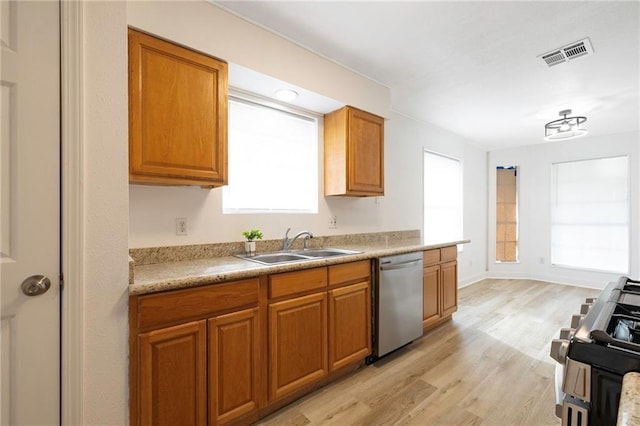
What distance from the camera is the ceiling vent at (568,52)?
2234mm

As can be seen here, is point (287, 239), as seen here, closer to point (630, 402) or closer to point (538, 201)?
point (630, 402)

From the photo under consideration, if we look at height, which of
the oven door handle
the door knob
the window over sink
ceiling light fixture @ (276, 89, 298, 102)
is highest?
ceiling light fixture @ (276, 89, 298, 102)

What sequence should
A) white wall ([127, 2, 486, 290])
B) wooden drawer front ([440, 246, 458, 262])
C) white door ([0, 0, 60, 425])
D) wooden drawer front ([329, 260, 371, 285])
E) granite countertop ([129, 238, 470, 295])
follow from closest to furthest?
white door ([0, 0, 60, 425])
granite countertop ([129, 238, 470, 295])
white wall ([127, 2, 486, 290])
wooden drawer front ([329, 260, 371, 285])
wooden drawer front ([440, 246, 458, 262])

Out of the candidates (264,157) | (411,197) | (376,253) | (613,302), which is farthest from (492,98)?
(613,302)

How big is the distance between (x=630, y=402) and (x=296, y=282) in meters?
1.52

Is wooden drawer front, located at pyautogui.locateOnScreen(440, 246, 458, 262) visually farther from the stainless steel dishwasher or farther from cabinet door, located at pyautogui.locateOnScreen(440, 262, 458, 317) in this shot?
the stainless steel dishwasher

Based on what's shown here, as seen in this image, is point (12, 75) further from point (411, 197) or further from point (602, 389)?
point (411, 197)

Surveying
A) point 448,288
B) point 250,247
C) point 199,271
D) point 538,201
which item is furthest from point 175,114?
point 538,201

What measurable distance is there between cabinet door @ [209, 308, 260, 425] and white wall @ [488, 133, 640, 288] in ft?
18.1

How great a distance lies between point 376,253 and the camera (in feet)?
7.64

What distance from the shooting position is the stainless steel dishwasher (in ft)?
7.78

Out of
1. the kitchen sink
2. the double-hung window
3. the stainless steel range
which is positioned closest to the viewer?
the stainless steel range

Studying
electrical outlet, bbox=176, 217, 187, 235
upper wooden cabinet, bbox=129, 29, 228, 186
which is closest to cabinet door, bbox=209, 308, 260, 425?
electrical outlet, bbox=176, 217, 187, 235

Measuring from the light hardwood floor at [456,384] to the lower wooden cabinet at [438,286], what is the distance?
0.58 ft
